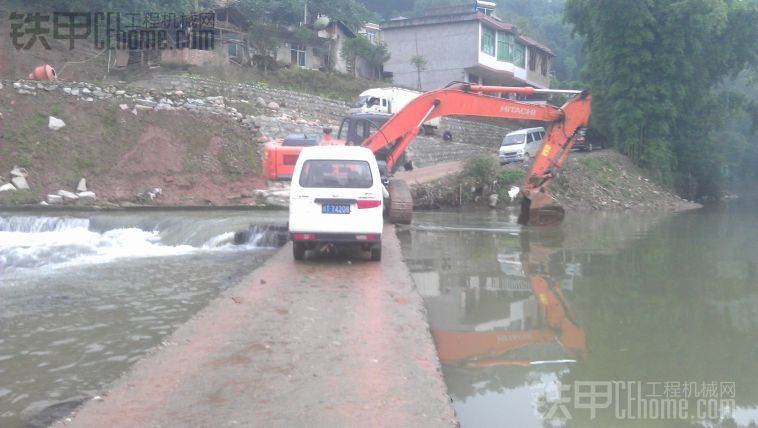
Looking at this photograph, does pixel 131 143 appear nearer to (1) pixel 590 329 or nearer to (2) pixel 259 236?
(2) pixel 259 236

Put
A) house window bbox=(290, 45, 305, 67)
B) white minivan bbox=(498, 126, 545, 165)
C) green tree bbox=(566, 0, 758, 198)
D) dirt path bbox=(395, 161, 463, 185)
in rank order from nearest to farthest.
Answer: dirt path bbox=(395, 161, 463, 185) → white minivan bbox=(498, 126, 545, 165) → green tree bbox=(566, 0, 758, 198) → house window bbox=(290, 45, 305, 67)

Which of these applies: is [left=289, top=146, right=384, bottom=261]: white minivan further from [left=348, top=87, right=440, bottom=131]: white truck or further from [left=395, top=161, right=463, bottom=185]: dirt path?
[left=348, top=87, right=440, bottom=131]: white truck

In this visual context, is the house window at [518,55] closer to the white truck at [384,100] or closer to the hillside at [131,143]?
the white truck at [384,100]

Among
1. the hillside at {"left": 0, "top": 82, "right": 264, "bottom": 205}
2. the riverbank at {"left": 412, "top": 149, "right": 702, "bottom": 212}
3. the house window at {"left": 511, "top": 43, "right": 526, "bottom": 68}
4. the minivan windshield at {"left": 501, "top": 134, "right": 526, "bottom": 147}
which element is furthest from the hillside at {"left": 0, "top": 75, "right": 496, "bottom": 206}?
the house window at {"left": 511, "top": 43, "right": 526, "bottom": 68}

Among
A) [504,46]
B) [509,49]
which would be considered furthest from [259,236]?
[509,49]

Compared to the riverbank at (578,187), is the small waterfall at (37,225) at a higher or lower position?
lower

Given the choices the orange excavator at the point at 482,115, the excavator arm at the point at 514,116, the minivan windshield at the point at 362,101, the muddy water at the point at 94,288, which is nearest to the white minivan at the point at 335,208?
the muddy water at the point at 94,288

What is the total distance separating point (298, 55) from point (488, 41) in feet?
46.3

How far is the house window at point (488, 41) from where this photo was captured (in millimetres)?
48938

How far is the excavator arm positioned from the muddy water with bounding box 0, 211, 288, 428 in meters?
4.12

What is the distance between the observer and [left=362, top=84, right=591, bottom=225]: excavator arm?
18688 mm

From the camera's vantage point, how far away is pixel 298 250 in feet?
39.7

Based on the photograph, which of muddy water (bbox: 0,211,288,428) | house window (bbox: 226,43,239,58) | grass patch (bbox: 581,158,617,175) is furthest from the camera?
house window (bbox: 226,43,239,58)

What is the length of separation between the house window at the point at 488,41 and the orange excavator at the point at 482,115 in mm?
29794
